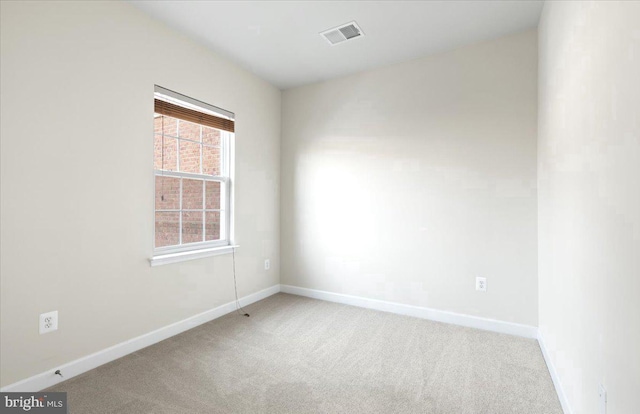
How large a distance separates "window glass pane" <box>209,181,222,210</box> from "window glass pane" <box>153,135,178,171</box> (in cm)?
44

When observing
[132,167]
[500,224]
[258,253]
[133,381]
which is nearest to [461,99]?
[500,224]

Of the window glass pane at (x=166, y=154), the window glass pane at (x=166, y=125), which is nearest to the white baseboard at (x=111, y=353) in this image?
the window glass pane at (x=166, y=154)

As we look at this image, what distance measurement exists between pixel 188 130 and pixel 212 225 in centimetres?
99

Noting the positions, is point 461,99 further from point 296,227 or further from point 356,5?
point 296,227

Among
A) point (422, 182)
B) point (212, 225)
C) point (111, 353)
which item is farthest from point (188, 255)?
point (422, 182)

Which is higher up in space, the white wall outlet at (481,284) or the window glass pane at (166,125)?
the window glass pane at (166,125)

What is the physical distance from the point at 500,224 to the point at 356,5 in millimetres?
2257

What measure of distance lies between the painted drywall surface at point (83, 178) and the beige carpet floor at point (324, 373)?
0.34 meters

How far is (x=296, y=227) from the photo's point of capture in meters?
4.06

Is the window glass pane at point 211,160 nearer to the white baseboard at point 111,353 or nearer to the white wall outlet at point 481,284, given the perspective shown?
the white baseboard at point 111,353

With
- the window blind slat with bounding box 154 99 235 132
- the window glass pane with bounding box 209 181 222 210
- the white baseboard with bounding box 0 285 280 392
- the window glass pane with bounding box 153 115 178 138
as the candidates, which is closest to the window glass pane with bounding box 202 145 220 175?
the window glass pane with bounding box 209 181 222 210

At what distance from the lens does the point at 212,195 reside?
10.9 feet

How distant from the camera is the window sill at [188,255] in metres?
2.65

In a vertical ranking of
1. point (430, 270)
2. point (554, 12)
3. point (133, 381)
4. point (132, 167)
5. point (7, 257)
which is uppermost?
point (554, 12)
